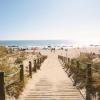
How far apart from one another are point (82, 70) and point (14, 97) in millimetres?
6181

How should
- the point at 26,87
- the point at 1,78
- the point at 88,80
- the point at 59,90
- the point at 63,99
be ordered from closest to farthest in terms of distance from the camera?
the point at 1,78, the point at 63,99, the point at 88,80, the point at 59,90, the point at 26,87

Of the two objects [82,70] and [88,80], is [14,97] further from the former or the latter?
[82,70]

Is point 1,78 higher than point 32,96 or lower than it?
higher

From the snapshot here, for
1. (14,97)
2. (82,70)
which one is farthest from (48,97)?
(82,70)

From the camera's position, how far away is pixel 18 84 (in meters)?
13.2

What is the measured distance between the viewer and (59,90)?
13062 mm

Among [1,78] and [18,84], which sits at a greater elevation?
[1,78]

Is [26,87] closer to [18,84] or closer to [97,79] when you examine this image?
[18,84]

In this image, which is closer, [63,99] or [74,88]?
[63,99]

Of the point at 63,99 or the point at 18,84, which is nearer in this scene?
the point at 63,99

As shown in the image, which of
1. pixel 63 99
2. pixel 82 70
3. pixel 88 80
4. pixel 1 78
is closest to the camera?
pixel 1 78

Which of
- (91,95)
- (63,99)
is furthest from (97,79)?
(63,99)

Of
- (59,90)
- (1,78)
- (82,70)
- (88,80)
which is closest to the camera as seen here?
(1,78)

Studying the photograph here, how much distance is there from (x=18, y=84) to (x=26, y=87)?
81 cm
